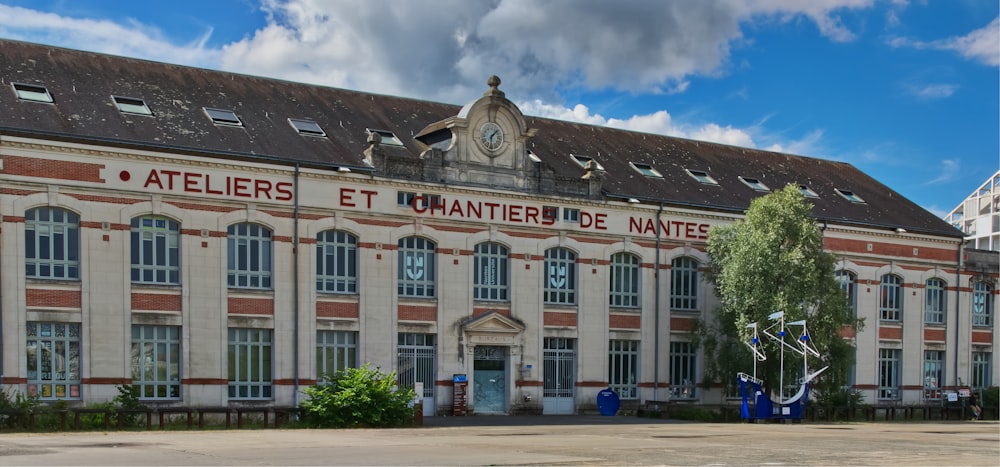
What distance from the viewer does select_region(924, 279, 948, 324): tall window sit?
46.9m

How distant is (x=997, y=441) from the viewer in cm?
2788

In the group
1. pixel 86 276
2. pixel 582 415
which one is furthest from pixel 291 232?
pixel 582 415

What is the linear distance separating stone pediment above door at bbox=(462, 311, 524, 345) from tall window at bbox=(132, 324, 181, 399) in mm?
9164

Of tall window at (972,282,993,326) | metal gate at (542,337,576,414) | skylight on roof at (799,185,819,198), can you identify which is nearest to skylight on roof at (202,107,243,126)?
metal gate at (542,337,576,414)

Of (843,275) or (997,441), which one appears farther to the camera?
(843,275)

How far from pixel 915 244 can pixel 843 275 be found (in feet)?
14.1

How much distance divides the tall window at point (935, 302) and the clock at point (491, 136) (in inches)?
824

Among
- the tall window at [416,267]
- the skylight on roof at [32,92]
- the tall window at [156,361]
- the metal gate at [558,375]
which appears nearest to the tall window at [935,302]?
the metal gate at [558,375]

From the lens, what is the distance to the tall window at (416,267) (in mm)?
35469

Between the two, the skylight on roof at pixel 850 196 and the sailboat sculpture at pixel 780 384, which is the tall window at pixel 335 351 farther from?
the skylight on roof at pixel 850 196

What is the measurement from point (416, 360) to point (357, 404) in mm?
6926

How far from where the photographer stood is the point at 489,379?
3688 centimetres

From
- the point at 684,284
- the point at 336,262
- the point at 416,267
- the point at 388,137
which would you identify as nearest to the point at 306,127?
the point at 388,137

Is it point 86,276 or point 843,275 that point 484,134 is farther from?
point 843,275
